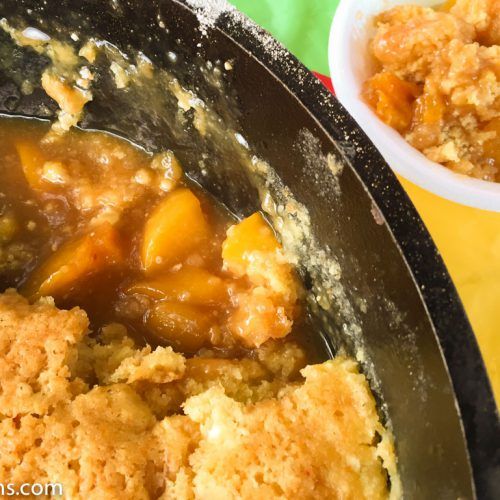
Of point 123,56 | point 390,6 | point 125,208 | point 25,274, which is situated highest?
point 390,6

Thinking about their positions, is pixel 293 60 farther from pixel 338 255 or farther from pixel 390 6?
pixel 390 6

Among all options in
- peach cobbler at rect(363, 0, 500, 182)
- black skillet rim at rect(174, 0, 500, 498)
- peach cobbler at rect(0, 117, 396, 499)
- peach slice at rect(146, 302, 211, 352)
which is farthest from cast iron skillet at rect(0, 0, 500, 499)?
peach cobbler at rect(363, 0, 500, 182)

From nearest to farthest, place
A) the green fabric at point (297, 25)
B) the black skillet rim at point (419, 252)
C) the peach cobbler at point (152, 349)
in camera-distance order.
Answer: the black skillet rim at point (419, 252), the peach cobbler at point (152, 349), the green fabric at point (297, 25)

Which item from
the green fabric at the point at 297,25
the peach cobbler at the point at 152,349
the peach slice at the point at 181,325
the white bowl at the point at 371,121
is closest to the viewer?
the peach cobbler at the point at 152,349

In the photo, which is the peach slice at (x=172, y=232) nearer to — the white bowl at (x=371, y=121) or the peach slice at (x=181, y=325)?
the peach slice at (x=181, y=325)

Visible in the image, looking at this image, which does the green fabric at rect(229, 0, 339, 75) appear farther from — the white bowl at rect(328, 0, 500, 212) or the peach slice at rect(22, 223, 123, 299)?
the peach slice at rect(22, 223, 123, 299)

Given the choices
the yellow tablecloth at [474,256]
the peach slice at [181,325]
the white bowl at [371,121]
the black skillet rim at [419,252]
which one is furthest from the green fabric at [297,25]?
the peach slice at [181,325]

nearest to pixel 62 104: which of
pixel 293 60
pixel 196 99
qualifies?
pixel 196 99
